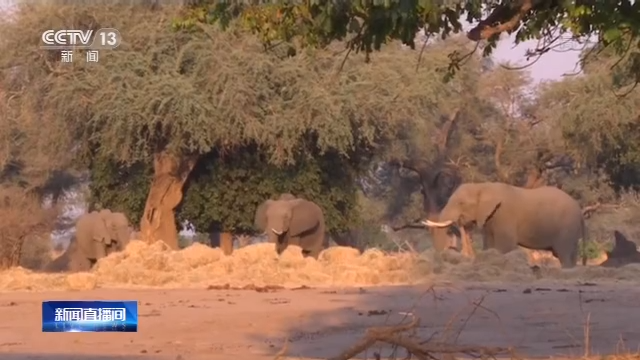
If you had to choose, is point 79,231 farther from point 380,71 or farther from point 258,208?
point 380,71

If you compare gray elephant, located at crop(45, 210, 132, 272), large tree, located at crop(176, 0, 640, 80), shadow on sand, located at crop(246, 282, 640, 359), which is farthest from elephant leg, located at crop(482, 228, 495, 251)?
large tree, located at crop(176, 0, 640, 80)

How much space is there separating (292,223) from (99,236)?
145 inches

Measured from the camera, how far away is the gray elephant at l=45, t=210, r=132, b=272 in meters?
26.3

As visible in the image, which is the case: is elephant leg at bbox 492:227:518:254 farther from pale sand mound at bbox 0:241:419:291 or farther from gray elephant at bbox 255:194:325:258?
pale sand mound at bbox 0:241:419:291

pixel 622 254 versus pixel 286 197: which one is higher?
pixel 286 197

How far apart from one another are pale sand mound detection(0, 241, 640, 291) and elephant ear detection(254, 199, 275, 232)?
4395mm

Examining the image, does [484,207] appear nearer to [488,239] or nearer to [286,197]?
[488,239]

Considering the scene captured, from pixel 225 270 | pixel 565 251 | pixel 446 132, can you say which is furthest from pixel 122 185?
pixel 446 132

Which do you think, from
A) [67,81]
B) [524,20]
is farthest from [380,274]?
[524,20]

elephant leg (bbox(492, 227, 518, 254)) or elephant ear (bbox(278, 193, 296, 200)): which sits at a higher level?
elephant ear (bbox(278, 193, 296, 200))

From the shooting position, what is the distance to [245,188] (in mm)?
28984

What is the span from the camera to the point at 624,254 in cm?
2689

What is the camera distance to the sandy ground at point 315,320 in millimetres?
11523

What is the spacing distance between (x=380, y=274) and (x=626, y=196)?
26.1 meters
